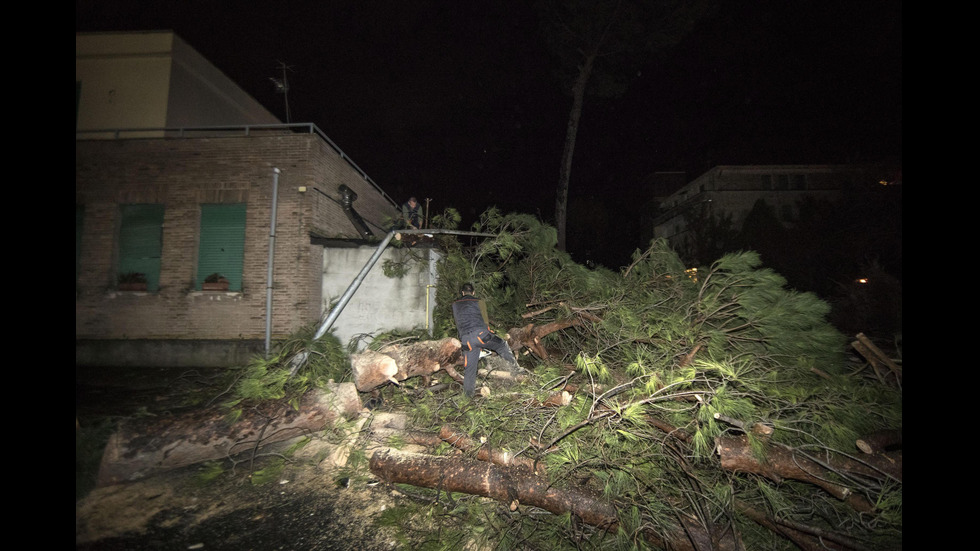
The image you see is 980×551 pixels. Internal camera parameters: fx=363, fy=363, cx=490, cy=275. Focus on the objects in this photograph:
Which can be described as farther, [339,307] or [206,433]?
[339,307]

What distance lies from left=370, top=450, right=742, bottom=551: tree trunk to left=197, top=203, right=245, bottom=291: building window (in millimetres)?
6601

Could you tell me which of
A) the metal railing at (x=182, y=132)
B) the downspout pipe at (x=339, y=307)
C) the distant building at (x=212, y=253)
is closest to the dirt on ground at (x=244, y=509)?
the downspout pipe at (x=339, y=307)

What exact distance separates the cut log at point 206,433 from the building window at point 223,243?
195 inches

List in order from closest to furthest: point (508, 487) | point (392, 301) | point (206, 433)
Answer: point (508, 487)
point (206, 433)
point (392, 301)

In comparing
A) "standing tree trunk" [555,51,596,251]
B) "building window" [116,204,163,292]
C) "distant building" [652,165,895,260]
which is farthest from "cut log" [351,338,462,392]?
"distant building" [652,165,895,260]

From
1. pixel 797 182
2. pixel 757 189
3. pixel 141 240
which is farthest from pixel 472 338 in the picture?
pixel 797 182

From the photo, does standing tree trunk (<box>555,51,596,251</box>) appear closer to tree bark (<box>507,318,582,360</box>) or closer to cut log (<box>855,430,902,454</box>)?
tree bark (<box>507,318,582,360</box>)

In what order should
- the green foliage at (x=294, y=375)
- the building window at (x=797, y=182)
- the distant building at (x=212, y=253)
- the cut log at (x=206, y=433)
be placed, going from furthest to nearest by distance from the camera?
the building window at (x=797, y=182) < the distant building at (x=212, y=253) < the green foliage at (x=294, y=375) < the cut log at (x=206, y=433)

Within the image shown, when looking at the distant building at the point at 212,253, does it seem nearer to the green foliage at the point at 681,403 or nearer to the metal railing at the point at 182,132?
the metal railing at the point at 182,132

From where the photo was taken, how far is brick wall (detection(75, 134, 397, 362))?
7727 mm

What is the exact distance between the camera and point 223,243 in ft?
26.3

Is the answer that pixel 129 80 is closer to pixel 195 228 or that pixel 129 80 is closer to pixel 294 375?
pixel 195 228

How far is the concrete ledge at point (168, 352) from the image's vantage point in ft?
24.6

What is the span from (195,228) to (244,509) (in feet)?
23.8
